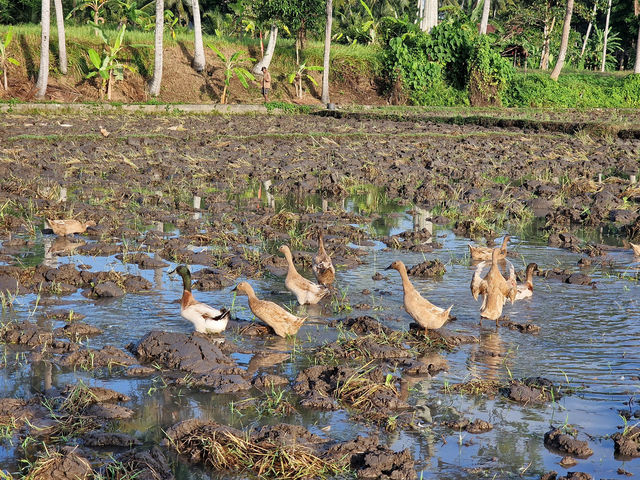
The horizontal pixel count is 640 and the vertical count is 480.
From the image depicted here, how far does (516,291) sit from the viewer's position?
8578 mm

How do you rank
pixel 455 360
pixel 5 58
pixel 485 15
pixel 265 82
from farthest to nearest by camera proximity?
1. pixel 485 15
2. pixel 265 82
3. pixel 5 58
4. pixel 455 360

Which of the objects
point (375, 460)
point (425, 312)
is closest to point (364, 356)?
point (425, 312)

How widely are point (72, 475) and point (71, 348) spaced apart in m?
2.31

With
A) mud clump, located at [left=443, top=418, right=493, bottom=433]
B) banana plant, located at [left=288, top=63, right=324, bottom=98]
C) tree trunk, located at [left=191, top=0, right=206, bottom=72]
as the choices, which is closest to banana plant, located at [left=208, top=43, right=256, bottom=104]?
tree trunk, located at [left=191, top=0, right=206, bottom=72]

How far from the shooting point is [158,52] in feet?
108

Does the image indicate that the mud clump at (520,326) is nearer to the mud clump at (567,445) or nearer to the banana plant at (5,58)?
the mud clump at (567,445)

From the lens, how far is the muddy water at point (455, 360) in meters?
5.34

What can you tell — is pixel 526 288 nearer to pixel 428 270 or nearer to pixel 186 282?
pixel 428 270

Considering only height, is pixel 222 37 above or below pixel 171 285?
above

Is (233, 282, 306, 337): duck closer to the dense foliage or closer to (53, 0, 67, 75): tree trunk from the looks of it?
(53, 0, 67, 75): tree trunk

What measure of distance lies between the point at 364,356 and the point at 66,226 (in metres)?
5.78

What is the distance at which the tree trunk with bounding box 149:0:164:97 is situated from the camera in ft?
104

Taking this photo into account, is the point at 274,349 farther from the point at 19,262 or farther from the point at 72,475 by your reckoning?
the point at 19,262

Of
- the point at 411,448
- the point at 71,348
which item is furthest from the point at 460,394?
the point at 71,348
